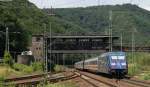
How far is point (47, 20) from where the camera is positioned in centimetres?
7919

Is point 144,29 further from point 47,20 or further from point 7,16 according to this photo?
point 47,20

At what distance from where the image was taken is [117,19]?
388ft

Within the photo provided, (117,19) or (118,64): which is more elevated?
(117,19)

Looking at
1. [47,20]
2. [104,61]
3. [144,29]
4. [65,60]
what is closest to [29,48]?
[65,60]

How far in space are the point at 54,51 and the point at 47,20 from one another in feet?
117

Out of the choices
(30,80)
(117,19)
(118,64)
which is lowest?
(30,80)

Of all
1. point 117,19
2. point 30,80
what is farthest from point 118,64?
point 117,19

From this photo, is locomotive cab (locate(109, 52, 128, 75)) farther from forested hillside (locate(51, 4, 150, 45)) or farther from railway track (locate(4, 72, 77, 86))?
forested hillside (locate(51, 4, 150, 45))

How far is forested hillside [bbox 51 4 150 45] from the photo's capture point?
4575 inches

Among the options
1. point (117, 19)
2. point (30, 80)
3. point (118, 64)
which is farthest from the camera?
point (117, 19)

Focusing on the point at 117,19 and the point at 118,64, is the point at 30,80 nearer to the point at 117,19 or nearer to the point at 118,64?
the point at 118,64

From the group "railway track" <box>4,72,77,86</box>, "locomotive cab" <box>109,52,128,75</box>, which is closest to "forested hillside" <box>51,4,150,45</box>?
"locomotive cab" <box>109,52,128,75</box>

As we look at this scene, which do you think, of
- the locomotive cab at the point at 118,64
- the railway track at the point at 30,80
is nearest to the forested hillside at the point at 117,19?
the locomotive cab at the point at 118,64

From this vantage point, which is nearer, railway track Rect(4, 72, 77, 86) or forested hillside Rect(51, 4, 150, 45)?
railway track Rect(4, 72, 77, 86)
